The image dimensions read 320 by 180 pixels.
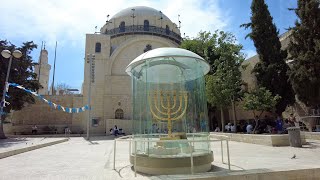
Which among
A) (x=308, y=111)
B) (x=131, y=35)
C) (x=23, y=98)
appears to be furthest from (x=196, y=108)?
(x=131, y=35)

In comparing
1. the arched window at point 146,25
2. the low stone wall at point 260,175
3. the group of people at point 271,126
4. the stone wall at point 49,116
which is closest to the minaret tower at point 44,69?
the stone wall at point 49,116

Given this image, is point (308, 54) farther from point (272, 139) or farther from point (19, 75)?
point (19, 75)

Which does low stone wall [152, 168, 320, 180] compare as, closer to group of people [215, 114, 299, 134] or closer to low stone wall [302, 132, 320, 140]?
low stone wall [302, 132, 320, 140]

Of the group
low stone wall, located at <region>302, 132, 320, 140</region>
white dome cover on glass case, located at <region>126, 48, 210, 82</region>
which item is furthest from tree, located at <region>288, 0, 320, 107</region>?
white dome cover on glass case, located at <region>126, 48, 210, 82</region>

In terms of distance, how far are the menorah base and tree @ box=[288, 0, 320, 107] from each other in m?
11.0

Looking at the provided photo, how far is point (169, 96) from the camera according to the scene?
22.1 feet

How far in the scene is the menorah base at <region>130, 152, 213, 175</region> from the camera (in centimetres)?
527

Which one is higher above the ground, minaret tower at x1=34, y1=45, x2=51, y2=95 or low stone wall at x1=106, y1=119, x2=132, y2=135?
minaret tower at x1=34, y1=45, x2=51, y2=95

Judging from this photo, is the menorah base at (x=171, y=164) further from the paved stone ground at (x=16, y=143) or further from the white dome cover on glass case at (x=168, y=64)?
the paved stone ground at (x=16, y=143)

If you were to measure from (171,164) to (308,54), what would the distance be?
39.3 feet

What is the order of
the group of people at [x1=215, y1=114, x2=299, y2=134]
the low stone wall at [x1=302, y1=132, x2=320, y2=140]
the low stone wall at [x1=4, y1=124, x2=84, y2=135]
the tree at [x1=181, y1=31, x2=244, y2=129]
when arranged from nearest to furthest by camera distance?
the low stone wall at [x1=302, y1=132, x2=320, y2=140], the group of people at [x1=215, y1=114, x2=299, y2=134], the tree at [x1=181, y1=31, x2=244, y2=129], the low stone wall at [x1=4, y1=124, x2=84, y2=135]

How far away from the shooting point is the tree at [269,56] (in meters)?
17.5

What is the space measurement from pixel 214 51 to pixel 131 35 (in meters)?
13.4

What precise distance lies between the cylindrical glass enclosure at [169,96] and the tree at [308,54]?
378 inches
